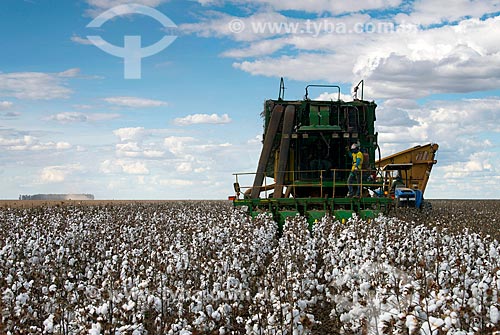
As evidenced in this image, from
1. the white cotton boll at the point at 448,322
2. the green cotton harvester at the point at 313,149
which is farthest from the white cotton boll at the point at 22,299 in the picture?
the green cotton harvester at the point at 313,149

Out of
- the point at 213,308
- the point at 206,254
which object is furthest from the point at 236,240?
the point at 213,308

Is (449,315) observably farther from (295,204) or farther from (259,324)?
(295,204)

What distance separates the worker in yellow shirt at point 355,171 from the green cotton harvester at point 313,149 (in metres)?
0.19

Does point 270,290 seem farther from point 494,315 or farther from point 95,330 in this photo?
point 494,315

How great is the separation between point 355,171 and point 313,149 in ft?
6.44

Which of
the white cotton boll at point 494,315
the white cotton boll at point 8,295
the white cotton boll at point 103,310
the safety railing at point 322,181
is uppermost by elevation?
the safety railing at point 322,181

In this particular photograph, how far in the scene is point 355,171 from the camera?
18.2m

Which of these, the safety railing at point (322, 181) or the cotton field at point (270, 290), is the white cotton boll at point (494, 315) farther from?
the safety railing at point (322, 181)

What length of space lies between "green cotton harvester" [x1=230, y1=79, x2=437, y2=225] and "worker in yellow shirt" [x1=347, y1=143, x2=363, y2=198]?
0.19 meters

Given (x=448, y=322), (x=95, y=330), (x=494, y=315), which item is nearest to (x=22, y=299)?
(x=95, y=330)

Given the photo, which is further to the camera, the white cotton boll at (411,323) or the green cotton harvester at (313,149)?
the green cotton harvester at (313,149)

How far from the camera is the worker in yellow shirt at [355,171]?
17875 millimetres

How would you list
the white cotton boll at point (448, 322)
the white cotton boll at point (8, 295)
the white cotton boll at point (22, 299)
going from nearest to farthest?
the white cotton boll at point (448, 322) → the white cotton boll at point (22, 299) → the white cotton boll at point (8, 295)

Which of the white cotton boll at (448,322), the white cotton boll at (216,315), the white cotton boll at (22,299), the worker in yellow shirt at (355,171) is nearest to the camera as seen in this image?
the white cotton boll at (448,322)
